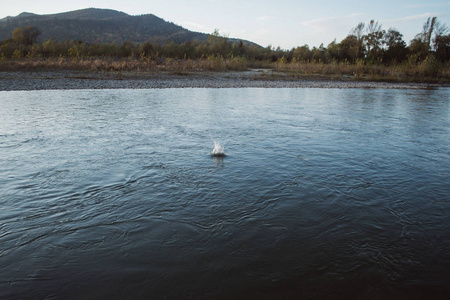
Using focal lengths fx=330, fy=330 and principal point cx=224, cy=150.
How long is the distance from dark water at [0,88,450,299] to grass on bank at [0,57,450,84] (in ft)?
57.5

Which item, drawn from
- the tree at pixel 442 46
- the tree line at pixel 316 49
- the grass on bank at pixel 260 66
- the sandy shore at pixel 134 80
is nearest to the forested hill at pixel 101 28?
the tree line at pixel 316 49

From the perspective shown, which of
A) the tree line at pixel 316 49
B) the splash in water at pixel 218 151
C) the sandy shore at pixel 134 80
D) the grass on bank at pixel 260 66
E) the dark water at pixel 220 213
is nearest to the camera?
the dark water at pixel 220 213

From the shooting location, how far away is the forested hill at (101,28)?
74.7 metres

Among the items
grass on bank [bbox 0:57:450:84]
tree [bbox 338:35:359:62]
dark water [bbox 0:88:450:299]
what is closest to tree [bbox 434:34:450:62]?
tree [bbox 338:35:359:62]

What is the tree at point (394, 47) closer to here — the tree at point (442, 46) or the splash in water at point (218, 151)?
the tree at point (442, 46)

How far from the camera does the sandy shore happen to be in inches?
699

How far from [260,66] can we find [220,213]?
31295 millimetres

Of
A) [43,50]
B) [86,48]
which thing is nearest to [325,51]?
[86,48]

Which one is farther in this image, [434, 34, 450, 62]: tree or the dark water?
[434, 34, 450, 62]: tree

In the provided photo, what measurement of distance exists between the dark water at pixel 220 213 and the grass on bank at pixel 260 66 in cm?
1752

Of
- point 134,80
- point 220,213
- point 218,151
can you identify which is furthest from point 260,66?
point 220,213

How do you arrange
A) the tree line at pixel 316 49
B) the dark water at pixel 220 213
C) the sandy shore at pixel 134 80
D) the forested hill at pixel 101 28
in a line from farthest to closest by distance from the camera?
1. the forested hill at pixel 101 28
2. the tree line at pixel 316 49
3. the sandy shore at pixel 134 80
4. the dark water at pixel 220 213

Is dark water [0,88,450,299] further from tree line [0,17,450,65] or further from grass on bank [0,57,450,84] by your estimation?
tree line [0,17,450,65]

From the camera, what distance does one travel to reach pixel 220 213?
4074mm
